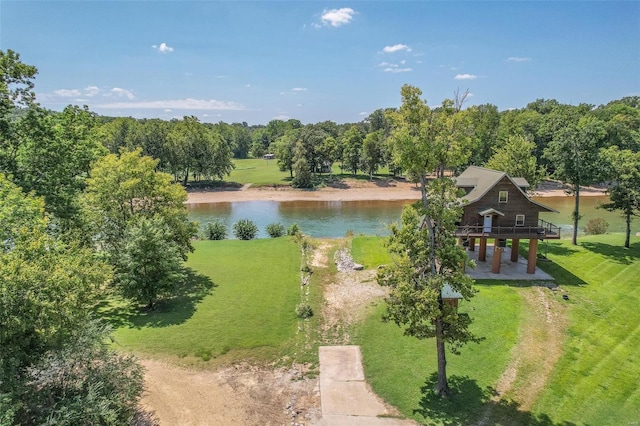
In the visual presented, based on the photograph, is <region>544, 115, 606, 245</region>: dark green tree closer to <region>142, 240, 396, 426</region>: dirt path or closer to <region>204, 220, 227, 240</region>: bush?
<region>142, 240, 396, 426</region>: dirt path

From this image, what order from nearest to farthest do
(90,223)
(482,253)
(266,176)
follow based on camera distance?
1. (90,223)
2. (482,253)
3. (266,176)

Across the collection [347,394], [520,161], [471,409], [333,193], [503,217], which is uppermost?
[520,161]

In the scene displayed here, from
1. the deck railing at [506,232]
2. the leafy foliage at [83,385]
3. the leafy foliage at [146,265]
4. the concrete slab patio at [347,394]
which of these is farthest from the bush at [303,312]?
the deck railing at [506,232]

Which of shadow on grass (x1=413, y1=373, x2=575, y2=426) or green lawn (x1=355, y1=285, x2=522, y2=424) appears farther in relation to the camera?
green lawn (x1=355, y1=285, x2=522, y2=424)

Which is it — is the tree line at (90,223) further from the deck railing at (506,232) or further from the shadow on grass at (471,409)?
the deck railing at (506,232)

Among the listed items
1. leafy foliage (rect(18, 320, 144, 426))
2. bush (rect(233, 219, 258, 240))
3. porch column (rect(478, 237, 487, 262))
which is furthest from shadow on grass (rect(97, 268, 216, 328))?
porch column (rect(478, 237, 487, 262))

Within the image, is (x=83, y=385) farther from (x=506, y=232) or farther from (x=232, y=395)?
(x=506, y=232)

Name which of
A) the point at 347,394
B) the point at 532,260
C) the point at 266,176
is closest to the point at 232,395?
the point at 347,394

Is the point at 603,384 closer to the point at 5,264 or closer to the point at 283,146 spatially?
the point at 5,264
